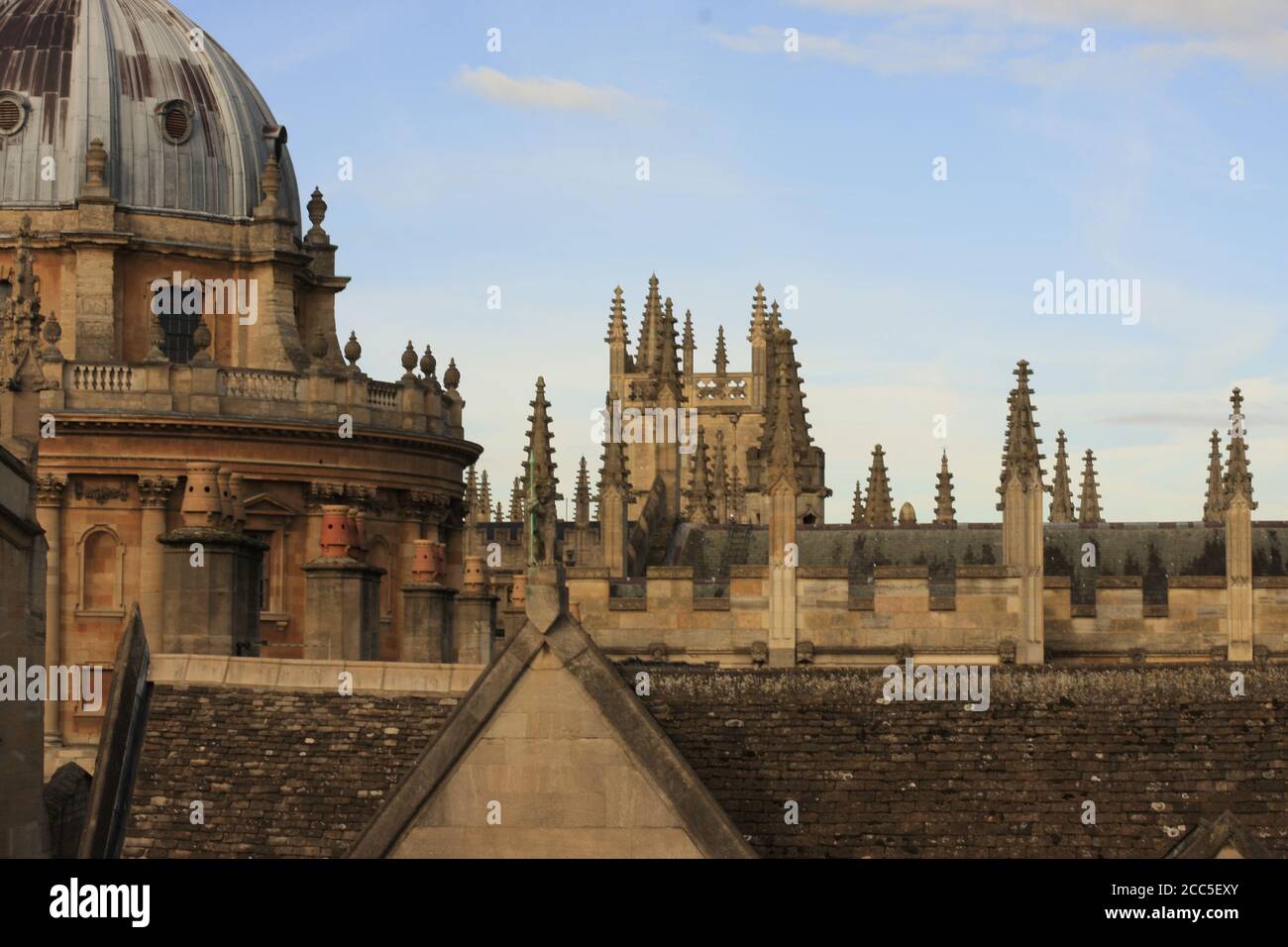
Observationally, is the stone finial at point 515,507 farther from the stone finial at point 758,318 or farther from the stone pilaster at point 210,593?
the stone pilaster at point 210,593

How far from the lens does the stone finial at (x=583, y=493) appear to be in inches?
4093

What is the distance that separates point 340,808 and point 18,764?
11.0ft

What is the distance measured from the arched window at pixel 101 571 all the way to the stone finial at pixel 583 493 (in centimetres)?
4011

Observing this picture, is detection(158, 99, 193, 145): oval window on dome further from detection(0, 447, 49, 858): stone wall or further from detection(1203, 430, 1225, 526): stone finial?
detection(0, 447, 49, 858): stone wall

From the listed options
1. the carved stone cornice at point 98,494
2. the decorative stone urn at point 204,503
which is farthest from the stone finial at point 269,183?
the decorative stone urn at point 204,503

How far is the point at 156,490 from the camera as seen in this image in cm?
6181

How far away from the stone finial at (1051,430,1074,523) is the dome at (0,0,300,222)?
20614 mm

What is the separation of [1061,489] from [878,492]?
7285mm

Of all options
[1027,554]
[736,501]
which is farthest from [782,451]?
[736,501]

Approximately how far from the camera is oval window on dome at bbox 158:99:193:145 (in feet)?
233

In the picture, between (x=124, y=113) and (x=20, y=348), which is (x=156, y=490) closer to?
(x=124, y=113)
